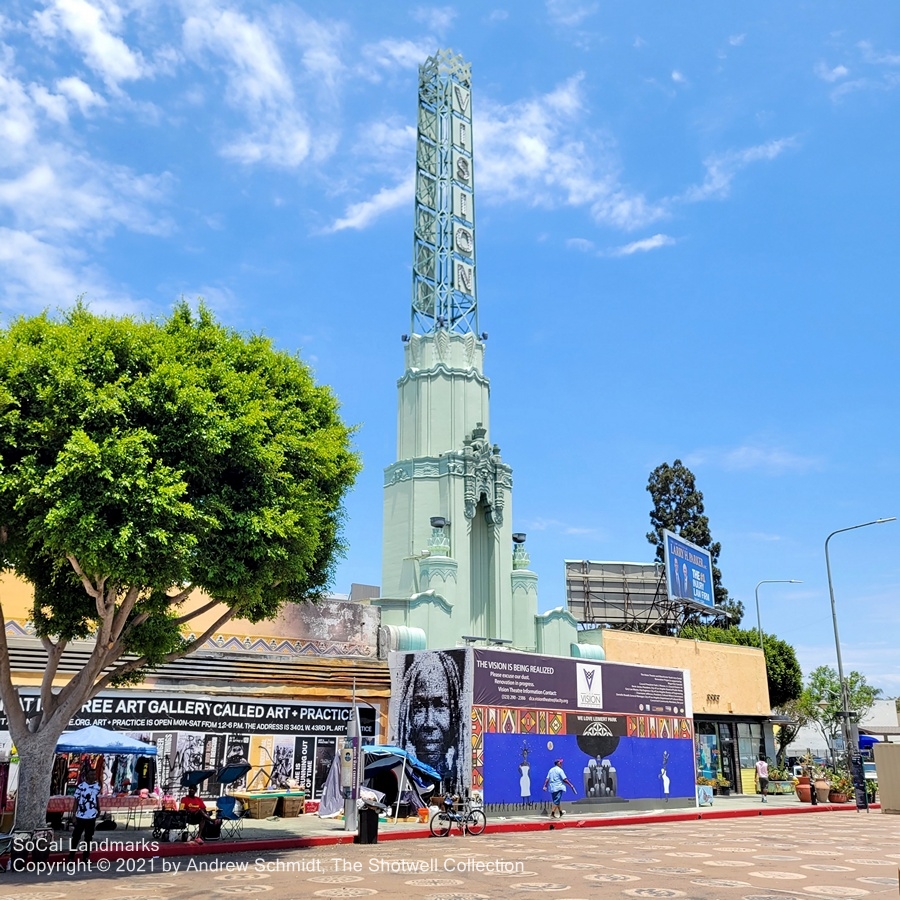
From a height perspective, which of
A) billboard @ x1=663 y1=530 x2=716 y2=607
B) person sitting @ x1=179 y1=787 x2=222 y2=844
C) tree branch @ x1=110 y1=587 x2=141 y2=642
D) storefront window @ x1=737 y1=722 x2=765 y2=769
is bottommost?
person sitting @ x1=179 y1=787 x2=222 y2=844

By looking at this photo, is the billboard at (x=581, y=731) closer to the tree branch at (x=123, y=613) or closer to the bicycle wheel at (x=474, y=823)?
the bicycle wheel at (x=474, y=823)

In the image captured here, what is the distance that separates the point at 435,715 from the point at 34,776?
41.1 ft

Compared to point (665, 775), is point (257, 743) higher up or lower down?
higher up

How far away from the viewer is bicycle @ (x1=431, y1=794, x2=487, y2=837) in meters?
21.7

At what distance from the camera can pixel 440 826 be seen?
21.8 m

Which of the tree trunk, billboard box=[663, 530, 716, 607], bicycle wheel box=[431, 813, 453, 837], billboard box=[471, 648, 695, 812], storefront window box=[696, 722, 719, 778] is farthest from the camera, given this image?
billboard box=[663, 530, 716, 607]

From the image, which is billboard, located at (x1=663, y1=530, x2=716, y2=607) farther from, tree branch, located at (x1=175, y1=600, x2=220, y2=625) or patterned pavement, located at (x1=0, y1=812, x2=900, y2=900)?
tree branch, located at (x1=175, y1=600, x2=220, y2=625)

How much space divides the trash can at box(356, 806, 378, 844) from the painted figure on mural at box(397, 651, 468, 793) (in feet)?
20.3

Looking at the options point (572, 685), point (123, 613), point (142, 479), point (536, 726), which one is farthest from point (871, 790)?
point (142, 479)

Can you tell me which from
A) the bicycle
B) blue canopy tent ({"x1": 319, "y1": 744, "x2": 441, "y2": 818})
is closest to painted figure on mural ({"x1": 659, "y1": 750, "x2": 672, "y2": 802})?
blue canopy tent ({"x1": 319, "y1": 744, "x2": 441, "y2": 818})

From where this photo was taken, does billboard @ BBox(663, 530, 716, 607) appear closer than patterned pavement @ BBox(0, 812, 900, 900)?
No

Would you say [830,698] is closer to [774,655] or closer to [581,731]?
[774,655]

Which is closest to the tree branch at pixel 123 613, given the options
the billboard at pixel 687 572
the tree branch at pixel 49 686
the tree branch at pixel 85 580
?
the tree branch at pixel 85 580

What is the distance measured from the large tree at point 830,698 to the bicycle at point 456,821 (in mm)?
56199
